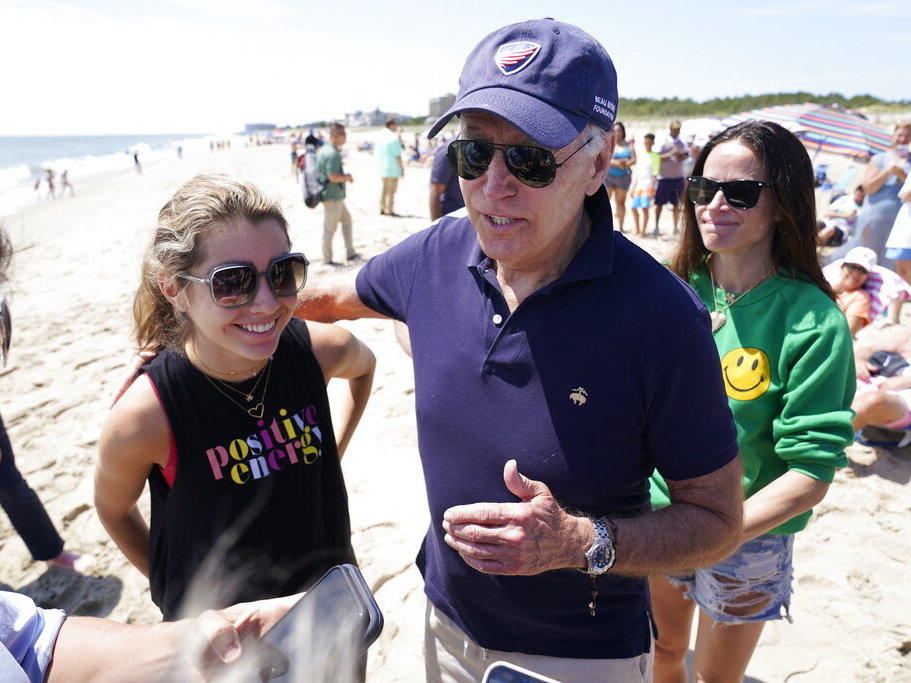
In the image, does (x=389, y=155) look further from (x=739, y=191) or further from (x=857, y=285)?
(x=739, y=191)

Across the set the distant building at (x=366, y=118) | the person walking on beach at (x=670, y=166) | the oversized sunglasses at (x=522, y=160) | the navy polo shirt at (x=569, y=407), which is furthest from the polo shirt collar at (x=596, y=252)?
the distant building at (x=366, y=118)

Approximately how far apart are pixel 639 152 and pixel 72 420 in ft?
83.1

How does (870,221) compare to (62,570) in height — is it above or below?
above

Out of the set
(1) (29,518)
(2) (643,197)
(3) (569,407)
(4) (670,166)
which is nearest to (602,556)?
(3) (569,407)

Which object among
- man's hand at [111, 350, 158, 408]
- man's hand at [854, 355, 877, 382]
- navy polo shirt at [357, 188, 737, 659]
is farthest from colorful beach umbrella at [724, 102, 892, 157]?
man's hand at [111, 350, 158, 408]

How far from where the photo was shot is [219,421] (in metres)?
1.72

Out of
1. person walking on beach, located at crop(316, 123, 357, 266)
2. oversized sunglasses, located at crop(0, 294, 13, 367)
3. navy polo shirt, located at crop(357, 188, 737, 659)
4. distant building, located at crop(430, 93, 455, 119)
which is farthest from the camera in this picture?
person walking on beach, located at crop(316, 123, 357, 266)

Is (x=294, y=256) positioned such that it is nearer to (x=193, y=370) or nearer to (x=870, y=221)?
(x=193, y=370)

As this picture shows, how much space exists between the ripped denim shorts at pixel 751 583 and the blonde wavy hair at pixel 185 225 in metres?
1.92

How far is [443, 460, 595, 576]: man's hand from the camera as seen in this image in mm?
1213

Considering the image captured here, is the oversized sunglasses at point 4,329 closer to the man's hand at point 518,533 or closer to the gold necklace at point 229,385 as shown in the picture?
the gold necklace at point 229,385

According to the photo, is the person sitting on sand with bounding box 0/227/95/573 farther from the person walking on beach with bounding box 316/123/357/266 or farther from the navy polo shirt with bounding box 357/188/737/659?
the person walking on beach with bounding box 316/123/357/266

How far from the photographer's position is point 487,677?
0.95 metres

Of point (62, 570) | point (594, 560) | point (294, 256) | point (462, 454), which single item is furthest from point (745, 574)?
point (62, 570)
